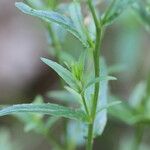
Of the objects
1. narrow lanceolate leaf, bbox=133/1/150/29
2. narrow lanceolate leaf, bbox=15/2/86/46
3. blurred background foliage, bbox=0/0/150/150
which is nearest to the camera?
narrow lanceolate leaf, bbox=15/2/86/46

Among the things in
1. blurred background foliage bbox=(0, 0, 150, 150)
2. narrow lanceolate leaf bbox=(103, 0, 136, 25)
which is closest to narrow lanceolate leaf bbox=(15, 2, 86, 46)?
narrow lanceolate leaf bbox=(103, 0, 136, 25)

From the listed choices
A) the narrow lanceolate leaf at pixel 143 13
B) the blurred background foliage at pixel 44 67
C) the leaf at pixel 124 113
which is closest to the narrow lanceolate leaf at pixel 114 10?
the narrow lanceolate leaf at pixel 143 13

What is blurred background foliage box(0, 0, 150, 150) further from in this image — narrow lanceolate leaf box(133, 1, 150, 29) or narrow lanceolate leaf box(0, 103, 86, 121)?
narrow lanceolate leaf box(0, 103, 86, 121)

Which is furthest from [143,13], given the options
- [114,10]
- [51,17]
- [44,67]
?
[44,67]

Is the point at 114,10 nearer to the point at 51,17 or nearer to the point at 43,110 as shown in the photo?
the point at 51,17

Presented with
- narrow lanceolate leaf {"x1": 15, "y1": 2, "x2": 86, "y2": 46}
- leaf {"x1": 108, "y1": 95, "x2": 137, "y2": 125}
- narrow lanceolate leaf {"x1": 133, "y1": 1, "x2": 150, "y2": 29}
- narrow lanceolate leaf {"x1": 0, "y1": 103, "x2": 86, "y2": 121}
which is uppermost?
narrow lanceolate leaf {"x1": 133, "y1": 1, "x2": 150, "y2": 29}

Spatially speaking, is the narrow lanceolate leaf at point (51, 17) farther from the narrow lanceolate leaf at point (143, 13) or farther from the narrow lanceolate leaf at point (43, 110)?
the narrow lanceolate leaf at point (143, 13)
